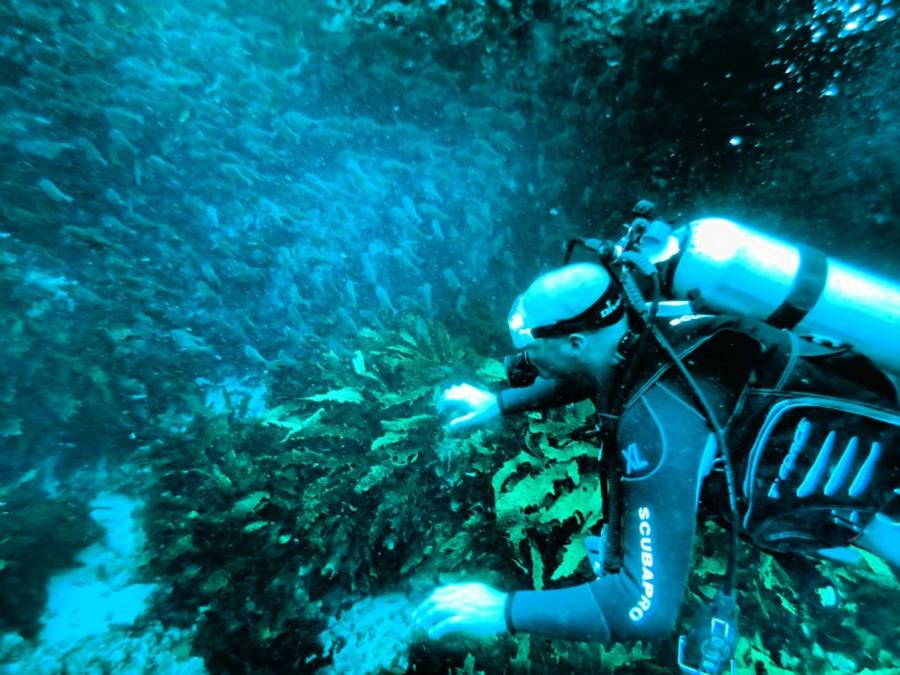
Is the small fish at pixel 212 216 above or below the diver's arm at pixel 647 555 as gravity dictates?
above

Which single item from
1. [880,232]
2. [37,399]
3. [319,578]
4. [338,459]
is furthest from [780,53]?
[37,399]

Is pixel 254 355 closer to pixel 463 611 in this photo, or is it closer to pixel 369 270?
pixel 369 270

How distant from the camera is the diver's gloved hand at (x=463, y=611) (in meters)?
2.02

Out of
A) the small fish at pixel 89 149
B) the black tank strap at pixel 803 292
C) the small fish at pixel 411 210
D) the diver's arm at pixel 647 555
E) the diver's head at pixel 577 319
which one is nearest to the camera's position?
the diver's arm at pixel 647 555

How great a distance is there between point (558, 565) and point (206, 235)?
9.70 metres

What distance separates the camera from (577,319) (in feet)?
7.18

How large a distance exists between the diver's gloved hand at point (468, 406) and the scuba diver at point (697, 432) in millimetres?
1048

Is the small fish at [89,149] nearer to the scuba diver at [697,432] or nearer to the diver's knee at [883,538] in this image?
the scuba diver at [697,432]

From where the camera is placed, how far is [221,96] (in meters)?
10.3

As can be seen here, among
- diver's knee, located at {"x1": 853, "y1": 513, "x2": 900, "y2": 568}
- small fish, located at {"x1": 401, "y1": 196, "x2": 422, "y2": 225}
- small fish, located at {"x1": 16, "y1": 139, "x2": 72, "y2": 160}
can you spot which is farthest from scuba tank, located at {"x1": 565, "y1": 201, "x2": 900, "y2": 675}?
small fish, located at {"x1": 16, "y1": 139, "x2": 72, "y2": 160}

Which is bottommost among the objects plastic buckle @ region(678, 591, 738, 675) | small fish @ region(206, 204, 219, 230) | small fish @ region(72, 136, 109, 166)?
plastic buckle @ region(678, 591, 738, 675)

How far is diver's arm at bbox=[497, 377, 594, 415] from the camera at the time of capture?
3.32 meters

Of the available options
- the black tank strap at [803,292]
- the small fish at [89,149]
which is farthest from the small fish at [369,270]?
the black tank strap at [803,292]

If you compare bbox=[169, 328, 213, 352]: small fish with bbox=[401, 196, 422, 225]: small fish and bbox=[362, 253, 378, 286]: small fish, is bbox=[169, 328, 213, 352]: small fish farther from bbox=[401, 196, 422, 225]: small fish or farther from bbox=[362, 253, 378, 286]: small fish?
bbox=[401, 196, 422, 225]: small fish
